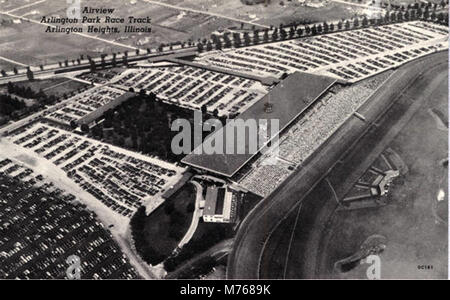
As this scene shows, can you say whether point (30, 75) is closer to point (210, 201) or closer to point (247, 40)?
point (247, 40)

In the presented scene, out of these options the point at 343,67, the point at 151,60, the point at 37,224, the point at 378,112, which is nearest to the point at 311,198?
the point at 378,112

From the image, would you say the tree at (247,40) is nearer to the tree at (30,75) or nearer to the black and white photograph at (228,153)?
the black and white photograph at (228,153)

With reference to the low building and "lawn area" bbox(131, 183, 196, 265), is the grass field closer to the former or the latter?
the low building

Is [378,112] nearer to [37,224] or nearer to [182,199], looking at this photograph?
[182,199]

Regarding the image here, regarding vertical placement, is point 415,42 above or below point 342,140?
above

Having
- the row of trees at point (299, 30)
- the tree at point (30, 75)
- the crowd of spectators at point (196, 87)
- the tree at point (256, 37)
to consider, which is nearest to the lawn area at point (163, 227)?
the crowd of spectators at point (196, 87)

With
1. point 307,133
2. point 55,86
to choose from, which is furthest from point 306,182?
point 55,86
